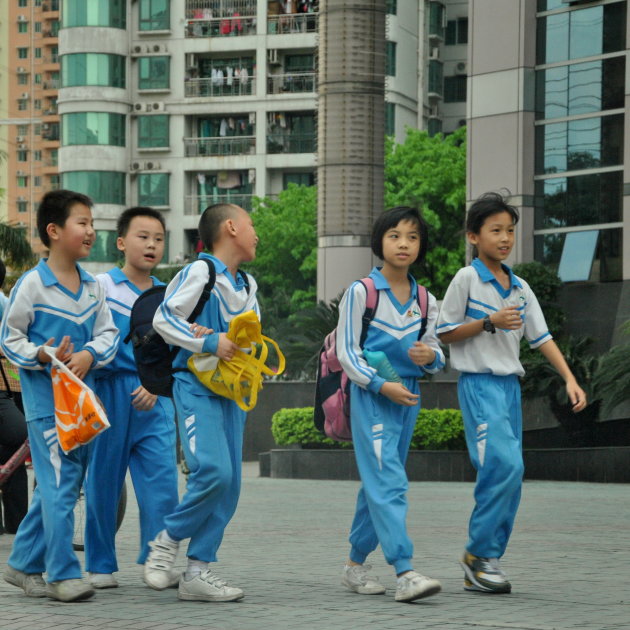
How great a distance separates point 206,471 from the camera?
7.44 meters

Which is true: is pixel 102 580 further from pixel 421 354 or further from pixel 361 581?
pixel 421 354

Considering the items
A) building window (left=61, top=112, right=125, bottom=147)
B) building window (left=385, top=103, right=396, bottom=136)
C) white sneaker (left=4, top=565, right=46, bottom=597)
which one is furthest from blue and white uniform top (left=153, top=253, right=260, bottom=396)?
building window (left=61, top=112, right=125, bottom=147)

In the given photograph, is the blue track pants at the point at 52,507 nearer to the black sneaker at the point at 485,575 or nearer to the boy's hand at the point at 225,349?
the boy's hand at the point at 225,349

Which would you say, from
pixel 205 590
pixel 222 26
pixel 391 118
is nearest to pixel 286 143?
pixel 391 118

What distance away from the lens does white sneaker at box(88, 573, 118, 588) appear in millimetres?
8062

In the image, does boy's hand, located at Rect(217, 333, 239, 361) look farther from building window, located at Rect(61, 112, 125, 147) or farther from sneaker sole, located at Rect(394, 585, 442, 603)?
building window, located at Rect(61, 112, 125, 147)

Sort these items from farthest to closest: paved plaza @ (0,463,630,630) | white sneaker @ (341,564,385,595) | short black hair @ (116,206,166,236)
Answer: short black hair @ (116,206,166,236) < white sneaker @ (341,564,385,595) < paved plaza @ (0,463,630,630)

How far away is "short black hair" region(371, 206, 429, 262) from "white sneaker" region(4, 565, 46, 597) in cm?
236

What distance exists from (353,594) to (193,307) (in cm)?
166

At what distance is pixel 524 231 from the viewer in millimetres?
28797

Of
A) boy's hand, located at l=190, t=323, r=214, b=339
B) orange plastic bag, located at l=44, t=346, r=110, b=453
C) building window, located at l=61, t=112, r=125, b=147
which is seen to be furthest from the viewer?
building window, located at l=61, t=112, r=125, b=147

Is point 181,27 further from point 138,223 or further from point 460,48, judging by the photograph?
point 138,223

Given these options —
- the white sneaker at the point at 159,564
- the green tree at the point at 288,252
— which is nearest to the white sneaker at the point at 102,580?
the white sneaker at the point at 159,564

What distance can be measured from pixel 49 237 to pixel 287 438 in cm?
1621
